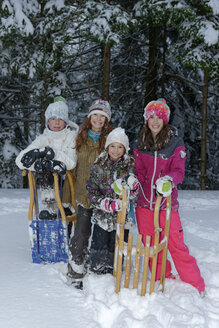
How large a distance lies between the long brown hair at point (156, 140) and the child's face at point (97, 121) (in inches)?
16.8

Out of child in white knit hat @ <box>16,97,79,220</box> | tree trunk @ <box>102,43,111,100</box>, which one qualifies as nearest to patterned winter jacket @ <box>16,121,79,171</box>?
child in white knit hat @ <box>16,97,79,220</box>

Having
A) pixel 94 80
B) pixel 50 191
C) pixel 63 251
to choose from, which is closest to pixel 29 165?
pixel 50 191

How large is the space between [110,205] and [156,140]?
0.71 m

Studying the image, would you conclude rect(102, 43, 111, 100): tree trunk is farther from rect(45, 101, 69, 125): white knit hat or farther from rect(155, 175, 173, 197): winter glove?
rect(155, 175, 173, 197): winter glove

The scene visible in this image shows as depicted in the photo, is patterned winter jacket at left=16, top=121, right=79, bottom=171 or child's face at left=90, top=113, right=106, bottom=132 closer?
child's face at left=90, top=113, right=106, bottom=132

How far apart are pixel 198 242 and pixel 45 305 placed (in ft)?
8.08

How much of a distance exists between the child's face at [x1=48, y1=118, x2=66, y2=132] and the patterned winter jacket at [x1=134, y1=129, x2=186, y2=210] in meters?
0.88

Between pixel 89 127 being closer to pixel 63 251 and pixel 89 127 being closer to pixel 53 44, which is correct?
pixel 63 251

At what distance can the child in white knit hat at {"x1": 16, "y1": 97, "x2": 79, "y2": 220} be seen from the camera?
316 cm

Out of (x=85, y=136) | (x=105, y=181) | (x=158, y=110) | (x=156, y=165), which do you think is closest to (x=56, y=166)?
(x=85, y=136)

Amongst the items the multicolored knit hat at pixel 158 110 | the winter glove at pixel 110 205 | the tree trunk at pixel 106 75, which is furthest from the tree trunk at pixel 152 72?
the winter glove at pixel 110 205

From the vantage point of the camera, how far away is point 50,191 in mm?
3404

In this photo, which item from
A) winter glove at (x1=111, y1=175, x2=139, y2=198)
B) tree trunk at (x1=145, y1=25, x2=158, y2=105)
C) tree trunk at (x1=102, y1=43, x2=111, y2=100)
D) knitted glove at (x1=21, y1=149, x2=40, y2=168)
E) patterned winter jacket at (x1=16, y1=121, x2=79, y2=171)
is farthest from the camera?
tree trunk at (x1=145, y1=25, x2=158, y2=105)

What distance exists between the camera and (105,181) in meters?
2.94
